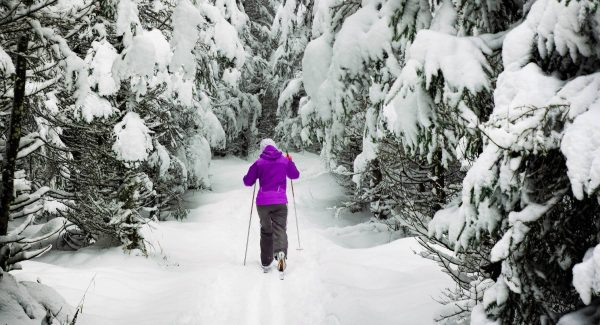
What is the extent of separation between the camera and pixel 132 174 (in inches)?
311

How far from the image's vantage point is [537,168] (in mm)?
2402

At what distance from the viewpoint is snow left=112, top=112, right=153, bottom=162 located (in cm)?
702

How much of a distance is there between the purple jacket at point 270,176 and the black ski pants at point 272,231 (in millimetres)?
144

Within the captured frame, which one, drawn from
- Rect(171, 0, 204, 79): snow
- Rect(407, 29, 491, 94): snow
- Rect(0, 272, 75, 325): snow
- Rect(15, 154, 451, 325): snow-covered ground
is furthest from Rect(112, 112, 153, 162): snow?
Rect(407, 29, 491, 94): snow

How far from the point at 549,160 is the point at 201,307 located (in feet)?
15.8

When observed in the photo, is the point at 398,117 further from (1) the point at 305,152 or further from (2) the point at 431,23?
(1) the point at 305,152

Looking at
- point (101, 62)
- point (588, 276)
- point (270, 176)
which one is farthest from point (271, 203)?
point (588, 276)

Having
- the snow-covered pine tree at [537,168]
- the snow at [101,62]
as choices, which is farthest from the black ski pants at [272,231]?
the snow-covered pine tree at [537,168]

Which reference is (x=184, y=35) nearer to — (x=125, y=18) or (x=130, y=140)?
(x=125, y=18)

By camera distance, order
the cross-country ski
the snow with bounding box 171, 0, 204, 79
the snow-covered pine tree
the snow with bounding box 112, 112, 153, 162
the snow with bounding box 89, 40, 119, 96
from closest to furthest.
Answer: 1. the snow-covered pine tree
2. the cross-country ski
3. the snow with bounding box 171, 0, 204, 79
4. the snow with bounding box 89, 40, 119, 96
5. the snow with bounding box 112, 112, 153, 162

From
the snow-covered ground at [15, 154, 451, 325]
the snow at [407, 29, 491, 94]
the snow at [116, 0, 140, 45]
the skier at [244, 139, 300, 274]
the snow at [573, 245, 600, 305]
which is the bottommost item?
the snow-covered ground at [15, 154, 451, 325]

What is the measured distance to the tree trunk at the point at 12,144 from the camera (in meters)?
4.13

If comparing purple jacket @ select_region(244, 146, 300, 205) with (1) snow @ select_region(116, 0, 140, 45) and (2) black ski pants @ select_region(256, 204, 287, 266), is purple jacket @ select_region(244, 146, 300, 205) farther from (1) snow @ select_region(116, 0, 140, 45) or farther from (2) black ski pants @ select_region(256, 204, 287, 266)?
(1) snow @ select_region(116, 0, 140, 45)

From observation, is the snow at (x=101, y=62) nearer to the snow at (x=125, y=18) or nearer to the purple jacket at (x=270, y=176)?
the purple jacket at (x=270, y=176)
